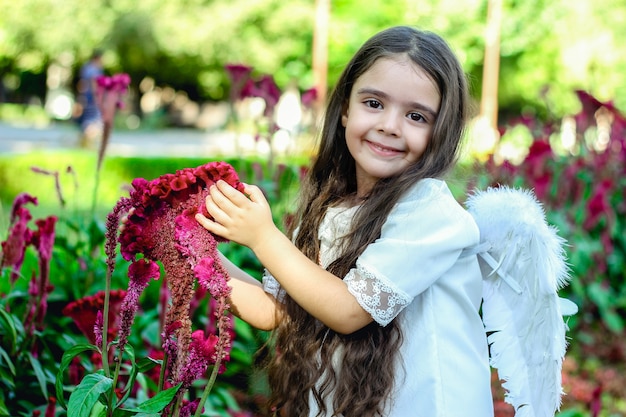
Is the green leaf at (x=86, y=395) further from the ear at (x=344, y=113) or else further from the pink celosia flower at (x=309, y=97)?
the pink celosia flower at (x=309, y=97)

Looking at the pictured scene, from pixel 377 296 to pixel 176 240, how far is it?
0.48m

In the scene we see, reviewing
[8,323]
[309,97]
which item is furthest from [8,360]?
[309,97]

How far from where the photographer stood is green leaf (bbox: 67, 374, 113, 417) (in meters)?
1.46

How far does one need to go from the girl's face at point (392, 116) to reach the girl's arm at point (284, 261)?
13.0 inches

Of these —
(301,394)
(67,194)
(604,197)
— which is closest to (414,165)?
(301,394)

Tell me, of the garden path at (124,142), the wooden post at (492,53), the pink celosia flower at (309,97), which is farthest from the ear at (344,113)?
the garden path at (124,142)

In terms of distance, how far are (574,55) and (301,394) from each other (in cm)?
2118

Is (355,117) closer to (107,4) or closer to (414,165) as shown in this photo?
(414,165)

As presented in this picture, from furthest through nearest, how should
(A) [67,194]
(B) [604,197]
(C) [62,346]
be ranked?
(A) [67,194]
(B) [604,197]
(C) [62,346]

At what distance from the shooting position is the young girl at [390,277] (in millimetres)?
1780

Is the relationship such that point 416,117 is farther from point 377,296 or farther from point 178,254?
point 178,254

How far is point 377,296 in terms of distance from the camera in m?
1.76

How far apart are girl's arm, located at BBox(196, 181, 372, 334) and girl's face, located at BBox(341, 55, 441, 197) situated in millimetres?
329

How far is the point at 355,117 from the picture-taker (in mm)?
1989
